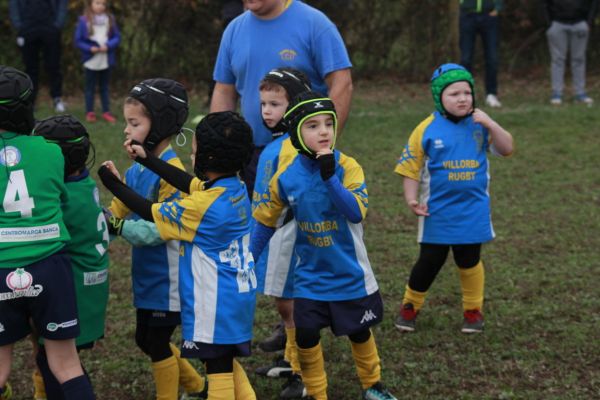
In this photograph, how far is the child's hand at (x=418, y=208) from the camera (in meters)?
5.59

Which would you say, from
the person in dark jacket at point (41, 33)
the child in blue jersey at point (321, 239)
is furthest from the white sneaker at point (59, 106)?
the child in blue jersey at point (321, 239)

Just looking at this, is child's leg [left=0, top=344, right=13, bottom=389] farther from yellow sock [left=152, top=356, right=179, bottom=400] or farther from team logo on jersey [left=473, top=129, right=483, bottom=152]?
team logo on jersey [left=473, top=129, right=483, bottom=152]

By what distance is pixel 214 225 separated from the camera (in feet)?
13.3

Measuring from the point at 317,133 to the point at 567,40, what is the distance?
10437 mm

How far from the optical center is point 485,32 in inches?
543

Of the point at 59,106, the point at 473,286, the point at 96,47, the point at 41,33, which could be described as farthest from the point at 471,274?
the point at 41,33

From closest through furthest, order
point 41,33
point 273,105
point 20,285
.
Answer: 1. point 20,285
2. point 273,105
3. point 41,33

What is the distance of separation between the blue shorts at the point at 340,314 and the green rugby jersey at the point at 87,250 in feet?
2.98

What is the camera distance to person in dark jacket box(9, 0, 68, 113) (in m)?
13.7

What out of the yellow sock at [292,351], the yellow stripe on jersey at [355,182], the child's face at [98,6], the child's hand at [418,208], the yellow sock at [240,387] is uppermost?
the yellow stripe on jersey at [355,182]

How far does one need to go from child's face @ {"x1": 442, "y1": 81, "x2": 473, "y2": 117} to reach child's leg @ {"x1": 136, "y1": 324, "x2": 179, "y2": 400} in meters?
2.08

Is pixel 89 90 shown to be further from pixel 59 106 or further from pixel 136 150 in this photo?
pixel 136 150

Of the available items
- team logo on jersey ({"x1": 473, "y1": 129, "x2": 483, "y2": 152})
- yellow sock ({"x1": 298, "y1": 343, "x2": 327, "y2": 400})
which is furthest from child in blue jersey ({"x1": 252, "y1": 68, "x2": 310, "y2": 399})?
team logo on jersey ({"x1": 473, "y1": 129, "x2": 483, "y2": 152})

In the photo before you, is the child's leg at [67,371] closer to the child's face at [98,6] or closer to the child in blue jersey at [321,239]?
the child in blue jersey at [321,239]
